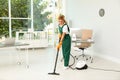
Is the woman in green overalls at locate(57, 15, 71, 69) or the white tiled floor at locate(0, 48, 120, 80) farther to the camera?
the woman in green overalls at locate(57, 15, 71, 69)

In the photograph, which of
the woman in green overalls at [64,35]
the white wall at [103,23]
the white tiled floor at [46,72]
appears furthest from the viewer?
the white wall at [103,23]

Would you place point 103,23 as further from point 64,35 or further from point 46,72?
point 46,72

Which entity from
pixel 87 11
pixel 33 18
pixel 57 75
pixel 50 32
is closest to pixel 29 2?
pixel 33 18

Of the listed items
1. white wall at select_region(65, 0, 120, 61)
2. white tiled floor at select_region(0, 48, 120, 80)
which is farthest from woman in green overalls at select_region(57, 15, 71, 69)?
white wall at select_region(65, 0, 120, 61)

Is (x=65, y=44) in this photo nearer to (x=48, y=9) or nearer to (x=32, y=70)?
(x=32, y=70)

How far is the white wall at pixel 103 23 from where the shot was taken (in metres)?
6.06

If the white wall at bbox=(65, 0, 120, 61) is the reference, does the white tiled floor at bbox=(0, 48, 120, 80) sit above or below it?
below

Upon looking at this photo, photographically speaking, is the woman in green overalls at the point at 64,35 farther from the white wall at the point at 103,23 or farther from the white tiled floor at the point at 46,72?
the white wall at the point at 103,23

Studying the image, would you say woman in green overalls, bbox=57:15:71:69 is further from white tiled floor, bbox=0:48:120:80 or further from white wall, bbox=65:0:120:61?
white wall, bbox=65:0:120:61

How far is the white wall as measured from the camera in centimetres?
606

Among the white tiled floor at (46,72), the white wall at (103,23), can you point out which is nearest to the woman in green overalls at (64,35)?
the white tiled floor at (46,72)

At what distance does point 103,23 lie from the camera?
21.6ft

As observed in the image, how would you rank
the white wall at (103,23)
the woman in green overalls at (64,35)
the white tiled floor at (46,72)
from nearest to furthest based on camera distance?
1. the white tiled floor at (46,72)
2. the woman in green overalls at (64,35)
3. the white wall at (103,23)

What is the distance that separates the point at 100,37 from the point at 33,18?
3.31m
